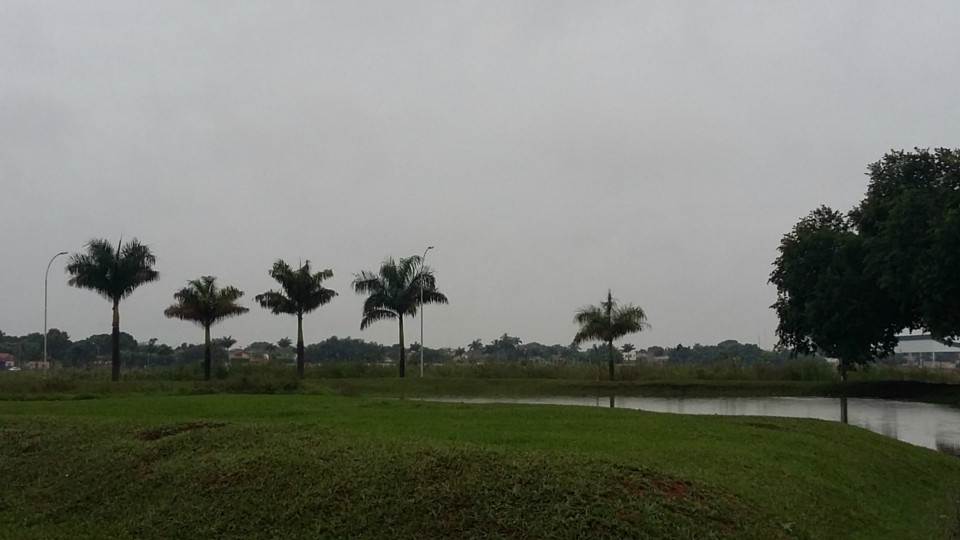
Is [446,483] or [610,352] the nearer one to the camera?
[446,483]

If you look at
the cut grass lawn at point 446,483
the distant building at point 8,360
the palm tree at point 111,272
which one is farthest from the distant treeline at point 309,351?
the cut grass lawn at point 446,483

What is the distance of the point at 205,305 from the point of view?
129 ft

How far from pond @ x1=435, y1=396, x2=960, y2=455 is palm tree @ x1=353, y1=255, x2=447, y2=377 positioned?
1446 cm

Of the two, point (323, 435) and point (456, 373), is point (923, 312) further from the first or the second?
point (323, 435)

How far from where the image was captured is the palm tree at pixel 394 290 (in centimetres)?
4334

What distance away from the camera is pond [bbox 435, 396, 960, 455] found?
60.9 ft

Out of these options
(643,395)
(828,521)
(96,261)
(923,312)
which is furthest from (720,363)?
(828,521)

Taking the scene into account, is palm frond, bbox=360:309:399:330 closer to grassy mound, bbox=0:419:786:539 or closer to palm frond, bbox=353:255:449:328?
palm frond, bbox=353:255:449:328

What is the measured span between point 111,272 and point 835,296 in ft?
101

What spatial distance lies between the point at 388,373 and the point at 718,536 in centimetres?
3865

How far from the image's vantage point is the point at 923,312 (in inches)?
1164

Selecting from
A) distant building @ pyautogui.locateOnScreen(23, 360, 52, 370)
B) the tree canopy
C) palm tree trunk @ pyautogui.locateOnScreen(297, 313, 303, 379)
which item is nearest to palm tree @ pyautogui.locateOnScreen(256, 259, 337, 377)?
palm tree trunk @ pyautogui.locateOnScreen(297, 313, 303, 379)

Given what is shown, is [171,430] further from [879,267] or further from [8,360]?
[8,360]

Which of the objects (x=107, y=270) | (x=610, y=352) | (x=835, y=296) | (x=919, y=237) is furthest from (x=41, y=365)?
(x=919, y=237)
